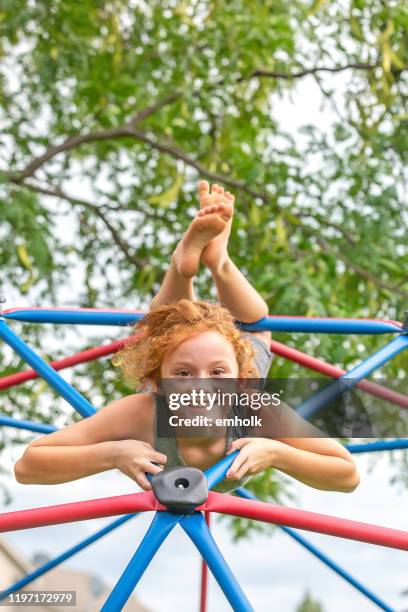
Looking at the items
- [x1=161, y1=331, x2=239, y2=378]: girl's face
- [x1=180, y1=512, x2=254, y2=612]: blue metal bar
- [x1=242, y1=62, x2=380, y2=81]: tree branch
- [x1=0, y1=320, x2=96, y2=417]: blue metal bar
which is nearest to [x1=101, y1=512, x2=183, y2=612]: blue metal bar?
[x1=180, y1=512, x2=254, y2=612]: blue metal bar

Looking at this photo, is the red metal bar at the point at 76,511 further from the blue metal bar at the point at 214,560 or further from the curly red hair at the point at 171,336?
the curly red hair at the point at 171,336

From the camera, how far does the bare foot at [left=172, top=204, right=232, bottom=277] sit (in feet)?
4.16

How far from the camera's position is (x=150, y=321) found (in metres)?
1.02

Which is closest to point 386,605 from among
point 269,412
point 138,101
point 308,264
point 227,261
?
point 227,261

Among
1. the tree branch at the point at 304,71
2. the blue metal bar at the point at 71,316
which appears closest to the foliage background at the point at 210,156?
the tree branch at the point at 304,71

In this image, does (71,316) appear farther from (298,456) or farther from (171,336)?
(298,456)

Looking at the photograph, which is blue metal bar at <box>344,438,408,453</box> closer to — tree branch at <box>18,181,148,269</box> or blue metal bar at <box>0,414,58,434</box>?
blue metal bar at <box>0,414,58,434</box>

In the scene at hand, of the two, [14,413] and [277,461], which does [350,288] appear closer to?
[14,413]

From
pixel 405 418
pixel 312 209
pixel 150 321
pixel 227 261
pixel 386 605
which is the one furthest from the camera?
pixel 312 209

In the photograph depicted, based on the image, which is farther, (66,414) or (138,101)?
(138,101)

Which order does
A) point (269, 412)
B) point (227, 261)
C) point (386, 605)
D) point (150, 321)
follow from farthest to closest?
point (386, 605) < point (227, 261) < point (150, 321) < point (269, 412)

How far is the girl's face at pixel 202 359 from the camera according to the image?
88 centimetres

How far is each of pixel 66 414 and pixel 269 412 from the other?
1.83 metres

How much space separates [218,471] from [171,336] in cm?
20
